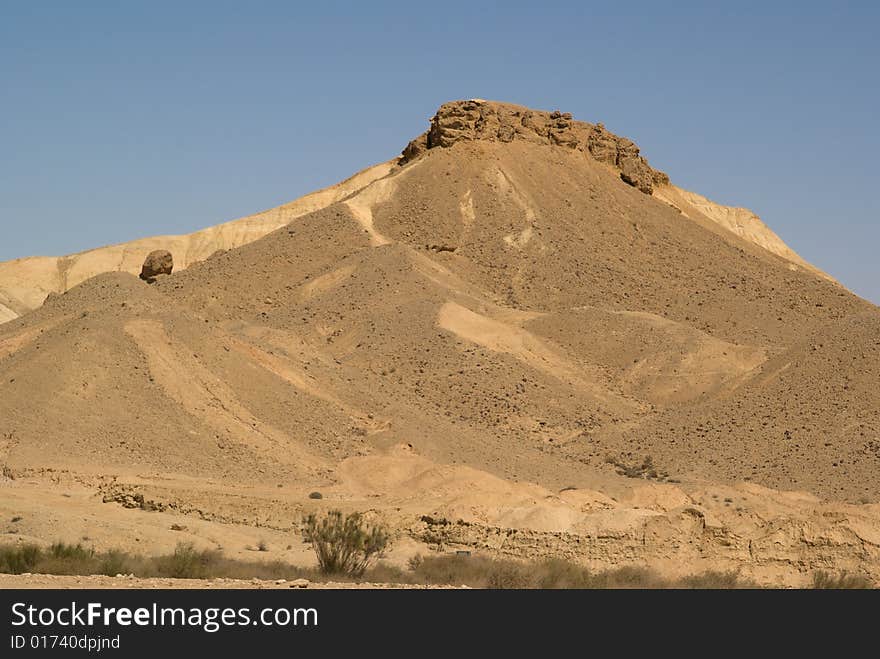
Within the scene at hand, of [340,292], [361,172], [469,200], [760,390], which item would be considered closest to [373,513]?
[760,390]

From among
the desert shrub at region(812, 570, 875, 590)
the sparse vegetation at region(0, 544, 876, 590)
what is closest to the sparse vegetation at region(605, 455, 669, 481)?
the desert shrub at region(812, 570, 875, 590)

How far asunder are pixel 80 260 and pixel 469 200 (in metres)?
30.4

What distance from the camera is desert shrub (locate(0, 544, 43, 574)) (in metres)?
15.4

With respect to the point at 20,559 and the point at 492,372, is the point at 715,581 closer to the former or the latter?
Answer: the point at 20,559

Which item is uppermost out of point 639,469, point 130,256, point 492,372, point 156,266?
point 130,256

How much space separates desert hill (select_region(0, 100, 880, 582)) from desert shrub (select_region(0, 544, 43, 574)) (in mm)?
7243

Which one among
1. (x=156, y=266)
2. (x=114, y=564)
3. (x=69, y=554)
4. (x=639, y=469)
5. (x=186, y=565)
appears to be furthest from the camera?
(x=156, y=266)

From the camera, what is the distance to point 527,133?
199 ft

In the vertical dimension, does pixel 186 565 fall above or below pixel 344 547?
below

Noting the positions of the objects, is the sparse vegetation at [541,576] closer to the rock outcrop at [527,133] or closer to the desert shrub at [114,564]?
the desert shrub at [114,564]

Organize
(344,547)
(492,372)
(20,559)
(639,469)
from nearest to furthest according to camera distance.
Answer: (20,559)
(344,547)
(639,469)
(492,372)

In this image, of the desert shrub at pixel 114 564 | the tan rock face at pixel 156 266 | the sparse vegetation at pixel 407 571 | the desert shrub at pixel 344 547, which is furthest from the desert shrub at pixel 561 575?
the tan rock face at pixel 156 266

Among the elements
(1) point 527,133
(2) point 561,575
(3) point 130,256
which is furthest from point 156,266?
(2) point 561,575

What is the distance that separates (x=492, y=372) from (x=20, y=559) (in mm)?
26200
